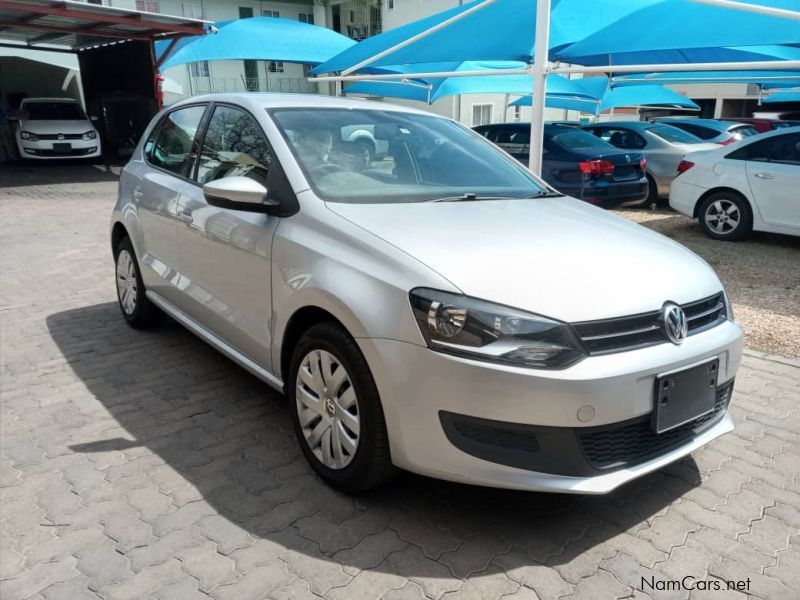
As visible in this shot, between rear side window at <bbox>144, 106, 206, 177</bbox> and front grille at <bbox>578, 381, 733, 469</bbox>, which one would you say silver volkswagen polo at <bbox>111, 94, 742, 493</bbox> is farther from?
rear side window at <bbox>144, 106, 206, 177</bbox>

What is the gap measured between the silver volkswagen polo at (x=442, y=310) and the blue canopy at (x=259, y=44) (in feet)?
46.7

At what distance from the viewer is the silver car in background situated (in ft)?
36.1

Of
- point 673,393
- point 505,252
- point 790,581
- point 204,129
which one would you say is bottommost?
point 790,581

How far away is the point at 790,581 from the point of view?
2355 millimetres

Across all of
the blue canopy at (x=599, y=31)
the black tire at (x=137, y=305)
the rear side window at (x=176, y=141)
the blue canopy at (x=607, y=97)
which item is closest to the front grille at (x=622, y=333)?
the rear side window at (x=176, y=141)

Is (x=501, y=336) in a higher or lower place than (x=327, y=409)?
higher

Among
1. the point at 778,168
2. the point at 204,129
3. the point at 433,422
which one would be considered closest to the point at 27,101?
the point at 204,129

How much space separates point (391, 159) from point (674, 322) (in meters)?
1.65

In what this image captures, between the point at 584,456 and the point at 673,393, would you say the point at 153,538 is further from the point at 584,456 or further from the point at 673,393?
the point at 673,393

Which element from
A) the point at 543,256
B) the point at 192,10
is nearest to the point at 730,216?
the point at 543,256

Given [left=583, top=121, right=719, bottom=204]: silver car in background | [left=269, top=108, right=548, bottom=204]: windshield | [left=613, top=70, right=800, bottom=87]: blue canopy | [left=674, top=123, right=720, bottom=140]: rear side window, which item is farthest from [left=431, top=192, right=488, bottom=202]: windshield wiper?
[left=613, top=70, right=800, bottom=87]: blue canopy

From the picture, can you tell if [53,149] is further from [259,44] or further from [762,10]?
[762,10]

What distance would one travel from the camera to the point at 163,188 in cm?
408

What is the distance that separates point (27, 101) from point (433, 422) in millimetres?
17965
